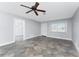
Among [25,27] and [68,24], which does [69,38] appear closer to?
[68,24]

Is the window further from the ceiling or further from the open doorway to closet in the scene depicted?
the open doorway to closet

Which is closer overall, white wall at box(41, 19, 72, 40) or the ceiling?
the ceiling

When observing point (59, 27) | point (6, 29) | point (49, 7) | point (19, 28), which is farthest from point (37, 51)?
point (19, 28)

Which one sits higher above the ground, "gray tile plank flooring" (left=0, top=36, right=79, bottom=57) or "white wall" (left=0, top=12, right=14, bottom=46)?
"white wall" (left=0, top=12, right=14, bottom=46)

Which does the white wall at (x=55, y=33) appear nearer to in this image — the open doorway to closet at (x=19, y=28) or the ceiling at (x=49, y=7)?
the ceiling at (x=49, y=7)

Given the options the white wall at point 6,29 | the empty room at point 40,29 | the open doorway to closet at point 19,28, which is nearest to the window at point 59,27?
the empty room at point 40,29

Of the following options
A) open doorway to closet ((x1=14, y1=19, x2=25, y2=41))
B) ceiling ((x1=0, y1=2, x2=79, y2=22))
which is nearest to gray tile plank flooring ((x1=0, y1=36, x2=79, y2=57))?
ceiling ((x1=0, y1=2, x2=79, y2=22))

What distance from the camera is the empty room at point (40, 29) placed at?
381 cm

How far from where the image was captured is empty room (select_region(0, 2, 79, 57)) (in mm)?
3812

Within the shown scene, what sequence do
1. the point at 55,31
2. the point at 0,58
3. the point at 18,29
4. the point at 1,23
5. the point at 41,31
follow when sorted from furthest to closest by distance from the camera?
the point at 41,31, the point at 18,29, the point at 55,31, the point at 1,23, the point at 0,58

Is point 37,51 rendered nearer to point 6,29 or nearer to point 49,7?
point 49,7

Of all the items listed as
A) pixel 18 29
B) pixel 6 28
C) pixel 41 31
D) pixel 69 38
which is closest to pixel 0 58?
pixel 6 28

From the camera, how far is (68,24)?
7859mm

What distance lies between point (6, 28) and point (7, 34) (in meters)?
0.39
